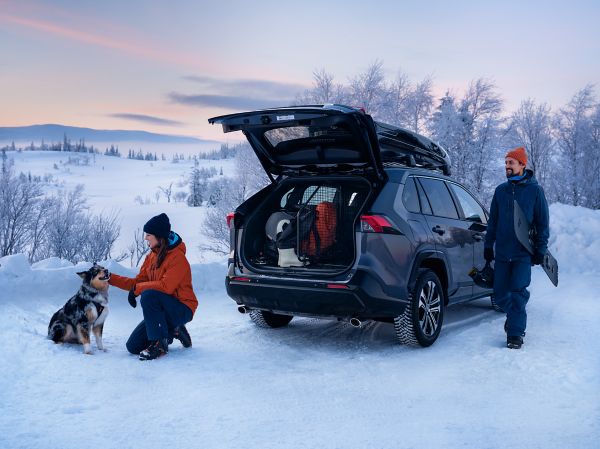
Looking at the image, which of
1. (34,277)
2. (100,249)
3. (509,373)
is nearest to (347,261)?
(509,373)

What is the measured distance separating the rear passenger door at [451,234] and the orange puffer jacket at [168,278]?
100 inches

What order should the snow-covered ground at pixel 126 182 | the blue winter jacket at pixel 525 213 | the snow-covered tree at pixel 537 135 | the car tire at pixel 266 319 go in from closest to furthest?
the blue winter jacket at pixel 525 213 < the car tire at pixel 266 319 < the snow-covered tree at pixel 537 135 < the snow-covered ground at pixel 126 182

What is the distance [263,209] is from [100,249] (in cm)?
3624

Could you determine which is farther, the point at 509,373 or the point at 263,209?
the point at 263,209

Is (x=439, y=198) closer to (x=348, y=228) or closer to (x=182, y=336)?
(x=348, y=228)

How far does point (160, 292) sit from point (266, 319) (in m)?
1.54

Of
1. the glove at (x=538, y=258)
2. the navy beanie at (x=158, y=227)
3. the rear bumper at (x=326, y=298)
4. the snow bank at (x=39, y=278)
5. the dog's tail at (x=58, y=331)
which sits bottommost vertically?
the dog's tail at (x=58, y=331)

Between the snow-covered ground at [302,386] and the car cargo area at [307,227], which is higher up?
the car cargo area at [307,227]

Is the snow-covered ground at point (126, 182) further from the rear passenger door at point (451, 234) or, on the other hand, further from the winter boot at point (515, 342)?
the winter boot at point (515, 342)

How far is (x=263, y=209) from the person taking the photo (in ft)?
19.2

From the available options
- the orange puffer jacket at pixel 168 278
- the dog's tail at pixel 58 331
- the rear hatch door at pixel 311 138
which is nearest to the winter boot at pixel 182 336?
the orange puffer jacket at pixel 168 278

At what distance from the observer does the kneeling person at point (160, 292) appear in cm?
494

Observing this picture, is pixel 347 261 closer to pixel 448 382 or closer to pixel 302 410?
pixel 448 382

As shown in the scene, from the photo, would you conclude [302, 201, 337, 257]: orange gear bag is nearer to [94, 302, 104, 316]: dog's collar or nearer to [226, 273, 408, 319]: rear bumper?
[226, 273, 408, 319]: rear bumper
